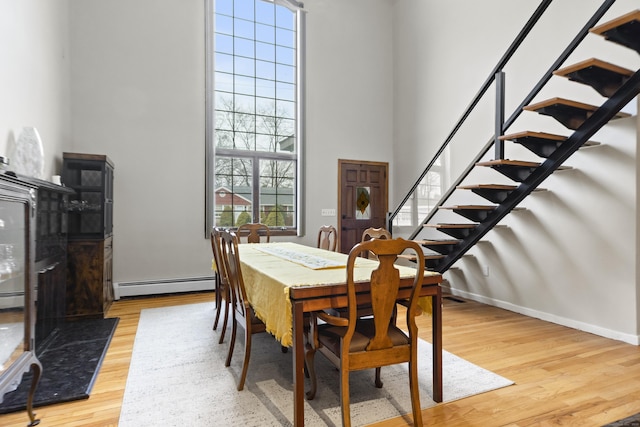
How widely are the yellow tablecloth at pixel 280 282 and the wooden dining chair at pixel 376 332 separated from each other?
177 mm

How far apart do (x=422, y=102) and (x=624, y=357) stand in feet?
14.1

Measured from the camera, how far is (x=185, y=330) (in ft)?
11.8

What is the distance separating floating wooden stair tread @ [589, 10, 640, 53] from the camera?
2279 mm

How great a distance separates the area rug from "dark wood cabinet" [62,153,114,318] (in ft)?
0.72

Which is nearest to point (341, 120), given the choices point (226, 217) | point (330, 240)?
point (226, 217)

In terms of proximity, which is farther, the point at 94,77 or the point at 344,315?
the point at 94,77

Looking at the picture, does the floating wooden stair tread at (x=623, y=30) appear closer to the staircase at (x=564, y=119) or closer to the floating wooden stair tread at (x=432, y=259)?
the staircase at (x=564, y=119)

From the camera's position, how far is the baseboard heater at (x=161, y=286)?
4926 millimetres

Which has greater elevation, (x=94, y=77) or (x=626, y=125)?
(x=94, y=77)

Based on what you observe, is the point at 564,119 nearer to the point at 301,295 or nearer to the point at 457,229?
the point at 457,229

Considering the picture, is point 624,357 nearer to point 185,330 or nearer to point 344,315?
point 344,315

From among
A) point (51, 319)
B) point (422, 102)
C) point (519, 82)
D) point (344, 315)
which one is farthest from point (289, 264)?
point (422, 102)

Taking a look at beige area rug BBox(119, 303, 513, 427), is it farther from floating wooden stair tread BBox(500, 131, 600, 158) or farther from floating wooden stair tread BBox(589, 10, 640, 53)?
floating wooden stair tread BBox(589, 10, 640, 53)

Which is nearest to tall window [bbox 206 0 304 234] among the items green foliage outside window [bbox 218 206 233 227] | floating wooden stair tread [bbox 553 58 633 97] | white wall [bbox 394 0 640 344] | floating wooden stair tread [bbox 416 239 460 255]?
green foliage outside window [bbox 218 206 233 227]
